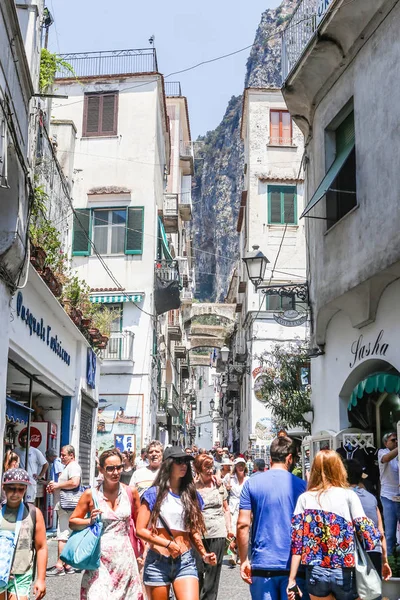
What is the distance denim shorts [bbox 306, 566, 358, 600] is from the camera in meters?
5.00

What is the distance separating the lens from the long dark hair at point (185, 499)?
5.89 m

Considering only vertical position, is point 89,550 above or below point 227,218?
below

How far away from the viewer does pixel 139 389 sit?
85.0 ft

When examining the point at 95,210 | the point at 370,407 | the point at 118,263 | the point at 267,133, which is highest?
the point at 267,133

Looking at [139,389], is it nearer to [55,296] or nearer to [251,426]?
[251,426]

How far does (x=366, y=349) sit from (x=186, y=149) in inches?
1197

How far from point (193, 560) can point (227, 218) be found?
337ft

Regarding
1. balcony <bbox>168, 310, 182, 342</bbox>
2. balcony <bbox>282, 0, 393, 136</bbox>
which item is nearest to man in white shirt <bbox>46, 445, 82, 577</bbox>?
balcony <bbox>282, 0, 393, 136</bbox>

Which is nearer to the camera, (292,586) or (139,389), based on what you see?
(292,586)

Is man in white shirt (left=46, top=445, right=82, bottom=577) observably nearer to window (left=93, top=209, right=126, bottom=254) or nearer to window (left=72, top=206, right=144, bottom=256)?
window (left=72, top=206, right=144, bottom=256)

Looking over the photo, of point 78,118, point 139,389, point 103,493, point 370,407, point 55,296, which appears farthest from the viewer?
point 78,118

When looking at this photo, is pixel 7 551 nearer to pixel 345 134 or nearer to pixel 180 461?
pixel 180 461

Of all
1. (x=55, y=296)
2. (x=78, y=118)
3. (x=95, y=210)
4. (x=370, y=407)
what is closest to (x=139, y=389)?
(x=95, y=210)

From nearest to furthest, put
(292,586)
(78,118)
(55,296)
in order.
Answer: (292,586)
(55,296)
(78,118)
